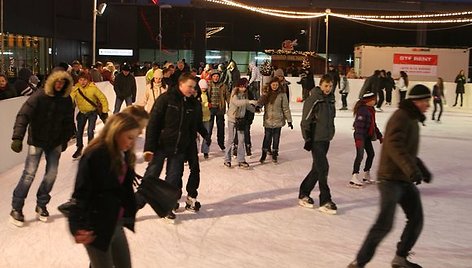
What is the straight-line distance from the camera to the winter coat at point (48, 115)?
6000mm

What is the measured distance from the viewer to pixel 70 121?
245 inches

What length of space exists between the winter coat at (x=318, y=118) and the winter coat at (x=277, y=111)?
3.05 metres

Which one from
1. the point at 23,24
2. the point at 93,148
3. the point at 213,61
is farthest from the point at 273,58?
the point at 93,148

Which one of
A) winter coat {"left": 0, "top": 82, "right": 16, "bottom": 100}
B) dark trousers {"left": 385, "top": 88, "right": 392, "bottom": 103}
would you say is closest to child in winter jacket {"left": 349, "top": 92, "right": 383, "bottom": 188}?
winter coat {"left": 0, "top": 82, "right": 16, "bottom": 100}

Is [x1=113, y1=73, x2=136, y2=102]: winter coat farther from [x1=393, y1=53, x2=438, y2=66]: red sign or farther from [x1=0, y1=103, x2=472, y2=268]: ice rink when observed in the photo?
[x1=393, y1=53, x2=438, y2=66]: red sign

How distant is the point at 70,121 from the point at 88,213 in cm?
312

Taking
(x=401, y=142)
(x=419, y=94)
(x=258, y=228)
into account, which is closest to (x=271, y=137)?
(x=258, y=228)

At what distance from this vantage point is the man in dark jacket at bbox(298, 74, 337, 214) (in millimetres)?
6949

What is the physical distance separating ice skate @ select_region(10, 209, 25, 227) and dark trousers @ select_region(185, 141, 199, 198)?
5.59 ft

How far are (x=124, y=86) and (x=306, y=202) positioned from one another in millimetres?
7986

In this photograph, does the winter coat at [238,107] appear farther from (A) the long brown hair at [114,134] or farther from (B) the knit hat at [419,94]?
(A) the long brown hair at [114,134]

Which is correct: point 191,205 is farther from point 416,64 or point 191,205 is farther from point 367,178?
point 416,64

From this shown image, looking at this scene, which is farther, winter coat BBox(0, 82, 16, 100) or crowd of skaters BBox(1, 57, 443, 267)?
winter coat BBox(0, 82, 16, 100)

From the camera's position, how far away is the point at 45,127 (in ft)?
20.1
